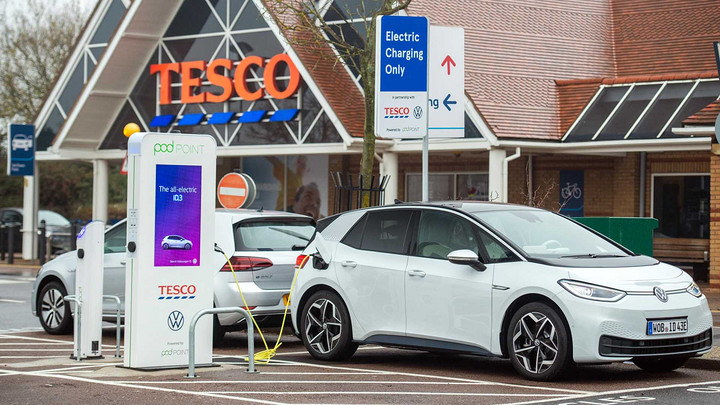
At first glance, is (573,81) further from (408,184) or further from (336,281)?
(336,281)

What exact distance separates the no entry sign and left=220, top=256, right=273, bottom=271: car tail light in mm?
5286

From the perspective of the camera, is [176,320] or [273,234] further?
[273,234]

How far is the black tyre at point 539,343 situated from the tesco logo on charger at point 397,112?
385 cm

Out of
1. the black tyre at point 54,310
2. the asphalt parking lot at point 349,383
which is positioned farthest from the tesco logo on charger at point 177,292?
the black tyre at point 54,310

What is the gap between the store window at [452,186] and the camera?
28.9m

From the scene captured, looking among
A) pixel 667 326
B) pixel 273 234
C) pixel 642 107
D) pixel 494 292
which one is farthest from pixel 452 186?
pixel 667 326

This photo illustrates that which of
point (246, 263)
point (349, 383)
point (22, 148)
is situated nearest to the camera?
point (349, 383)

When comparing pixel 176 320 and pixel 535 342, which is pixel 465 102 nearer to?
pixel 176 320

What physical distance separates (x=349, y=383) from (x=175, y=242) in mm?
2168

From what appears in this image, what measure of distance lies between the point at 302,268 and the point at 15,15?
41.7 metres

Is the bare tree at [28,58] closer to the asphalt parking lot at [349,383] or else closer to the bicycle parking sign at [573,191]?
the bicycle parking sign at [573,191]

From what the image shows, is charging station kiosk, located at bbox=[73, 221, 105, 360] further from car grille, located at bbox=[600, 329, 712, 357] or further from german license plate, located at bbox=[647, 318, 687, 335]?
german license plate, located at bbox=[647, 318, 687, 335]

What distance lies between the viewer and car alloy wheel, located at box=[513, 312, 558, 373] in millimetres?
10102

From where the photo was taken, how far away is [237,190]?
18.5 m
